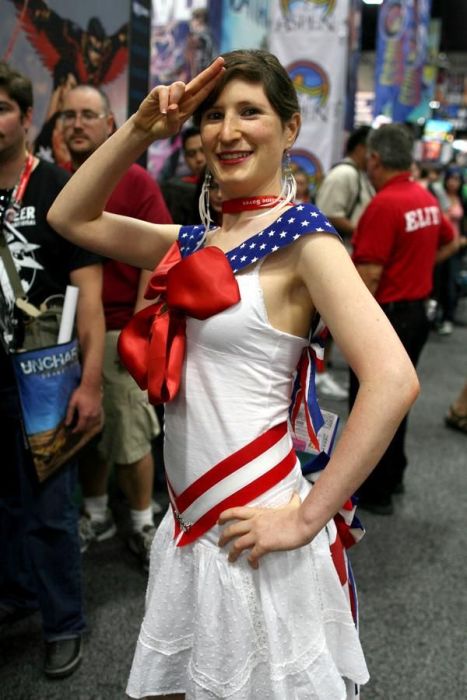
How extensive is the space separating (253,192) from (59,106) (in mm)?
1906

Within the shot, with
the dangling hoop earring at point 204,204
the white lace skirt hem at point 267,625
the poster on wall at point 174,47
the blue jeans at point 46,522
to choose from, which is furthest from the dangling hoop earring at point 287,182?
the poster on wall at point 174,47

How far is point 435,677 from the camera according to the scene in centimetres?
206

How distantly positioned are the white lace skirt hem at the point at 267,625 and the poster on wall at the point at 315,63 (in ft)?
12.8

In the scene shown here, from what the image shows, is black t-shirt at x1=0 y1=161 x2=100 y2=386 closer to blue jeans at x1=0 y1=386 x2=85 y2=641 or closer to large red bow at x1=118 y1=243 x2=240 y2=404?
blue jeans at x1=0 y1=386 x2=85 y2=641

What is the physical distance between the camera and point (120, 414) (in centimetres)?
258

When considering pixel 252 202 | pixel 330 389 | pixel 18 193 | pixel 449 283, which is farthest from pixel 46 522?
pixel 449 283

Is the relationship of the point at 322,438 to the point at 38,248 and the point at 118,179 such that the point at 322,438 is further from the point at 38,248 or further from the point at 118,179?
the point at 38,248

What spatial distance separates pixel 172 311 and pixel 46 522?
3.24ft

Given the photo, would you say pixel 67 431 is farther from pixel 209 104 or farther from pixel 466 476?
pixel 466 476

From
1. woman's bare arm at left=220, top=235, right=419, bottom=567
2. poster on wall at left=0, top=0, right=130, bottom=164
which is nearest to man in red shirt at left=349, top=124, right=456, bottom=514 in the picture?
poster on wall at left=0, top=0, right=130, bottom=164

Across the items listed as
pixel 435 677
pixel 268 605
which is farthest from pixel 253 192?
pixel 435 677

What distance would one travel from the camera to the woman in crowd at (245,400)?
1089 millimetres

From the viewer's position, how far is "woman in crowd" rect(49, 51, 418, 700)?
3.57 ft

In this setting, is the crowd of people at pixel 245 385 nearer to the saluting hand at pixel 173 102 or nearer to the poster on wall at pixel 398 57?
the saluting hand at pixel 173 102
